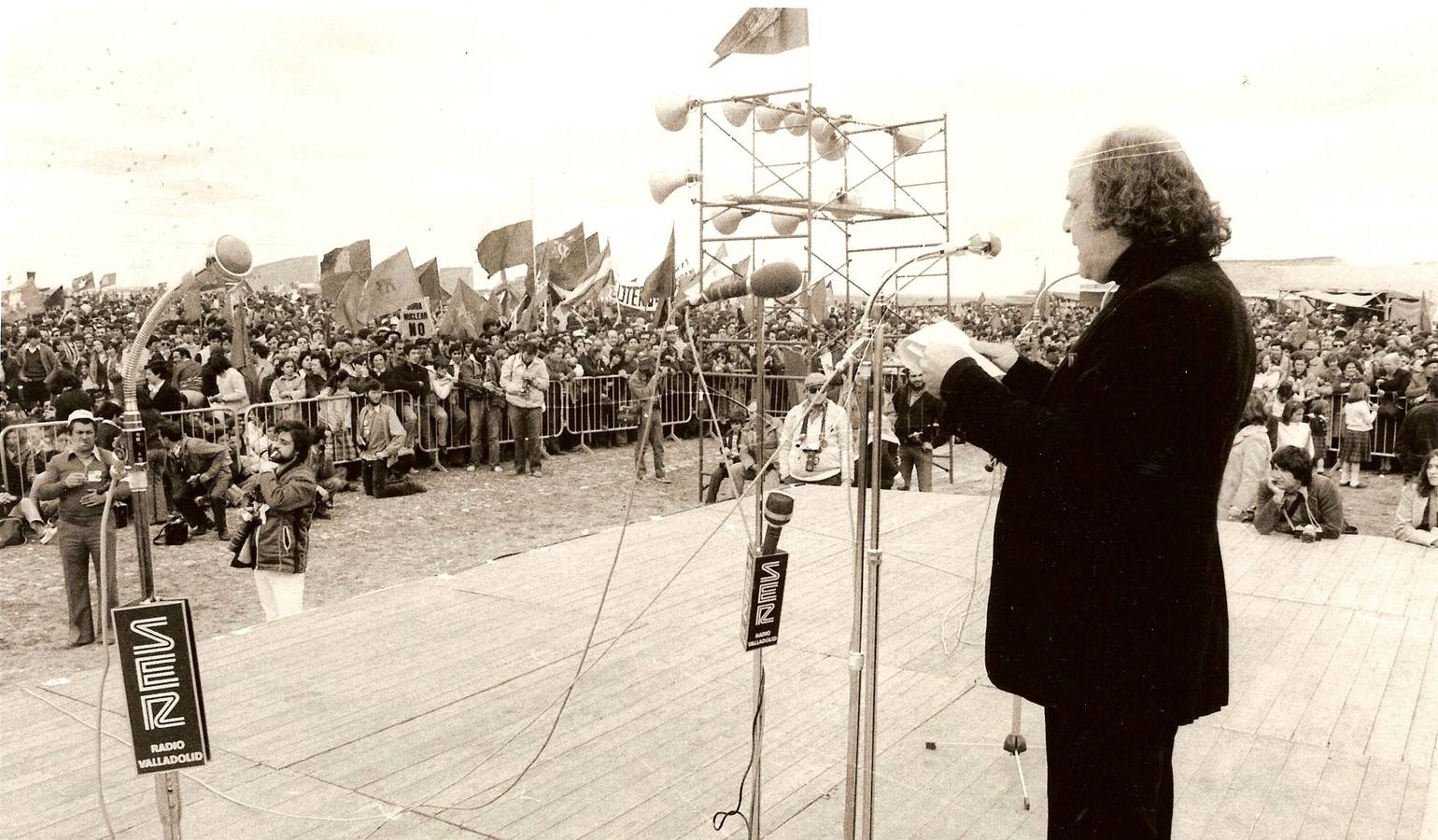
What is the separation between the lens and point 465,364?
12094 millimetres

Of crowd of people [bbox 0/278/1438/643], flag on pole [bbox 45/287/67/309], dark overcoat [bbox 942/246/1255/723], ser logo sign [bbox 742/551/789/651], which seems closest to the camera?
dark overcoat [bbox 942/246/1255/723]

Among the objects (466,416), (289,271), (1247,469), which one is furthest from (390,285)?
(289,271)

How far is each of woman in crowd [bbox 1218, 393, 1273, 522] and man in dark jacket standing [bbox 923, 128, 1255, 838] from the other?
6295mm

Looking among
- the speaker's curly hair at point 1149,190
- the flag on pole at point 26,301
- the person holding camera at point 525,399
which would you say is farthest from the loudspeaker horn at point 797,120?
the flag on pole at point 26,301

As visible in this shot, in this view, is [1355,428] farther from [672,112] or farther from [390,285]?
[390,285]

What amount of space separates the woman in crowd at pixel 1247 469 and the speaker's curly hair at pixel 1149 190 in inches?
250

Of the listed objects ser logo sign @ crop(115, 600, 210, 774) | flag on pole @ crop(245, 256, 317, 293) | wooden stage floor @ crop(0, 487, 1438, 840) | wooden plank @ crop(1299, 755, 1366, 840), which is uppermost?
flag on pole @ crop(245, 256, 317, 293)

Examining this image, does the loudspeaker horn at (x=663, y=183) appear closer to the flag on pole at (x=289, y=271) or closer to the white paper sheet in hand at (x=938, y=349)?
the white paper sheet in hand at (x=938, y=349)

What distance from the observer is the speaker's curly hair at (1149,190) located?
1.56m

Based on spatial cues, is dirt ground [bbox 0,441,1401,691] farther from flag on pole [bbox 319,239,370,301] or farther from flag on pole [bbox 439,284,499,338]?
flag on pole [bbox 319,239,370,301]

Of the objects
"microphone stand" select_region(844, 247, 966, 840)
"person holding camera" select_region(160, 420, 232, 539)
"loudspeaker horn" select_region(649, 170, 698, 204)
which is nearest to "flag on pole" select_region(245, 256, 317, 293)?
"person holding camera" select_region(160, 420, 232, 539)

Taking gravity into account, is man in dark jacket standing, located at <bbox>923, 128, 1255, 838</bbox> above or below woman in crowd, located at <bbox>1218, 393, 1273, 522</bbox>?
above

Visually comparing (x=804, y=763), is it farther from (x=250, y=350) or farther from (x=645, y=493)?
(x=250, y=350)

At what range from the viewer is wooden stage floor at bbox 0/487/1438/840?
9.20ft
